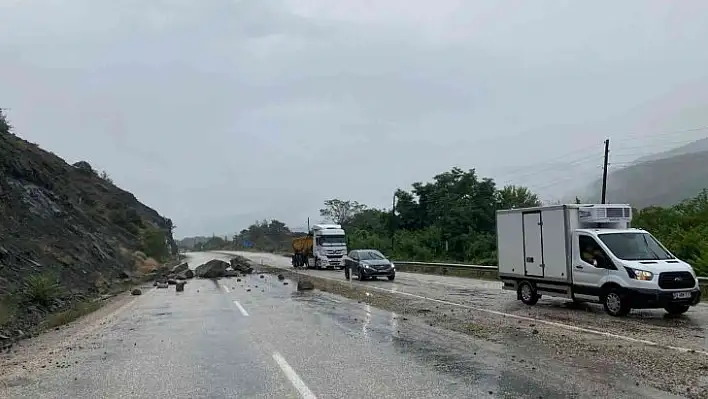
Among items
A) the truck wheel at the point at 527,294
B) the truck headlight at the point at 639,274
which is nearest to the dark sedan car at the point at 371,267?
the truck wheel at the point at 527,294

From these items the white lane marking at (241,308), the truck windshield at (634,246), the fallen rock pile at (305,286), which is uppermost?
the truck windshield at (634,246)

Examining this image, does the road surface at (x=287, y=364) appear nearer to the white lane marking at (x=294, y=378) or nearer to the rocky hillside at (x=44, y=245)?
the white lane marking at (x=294, y=378)

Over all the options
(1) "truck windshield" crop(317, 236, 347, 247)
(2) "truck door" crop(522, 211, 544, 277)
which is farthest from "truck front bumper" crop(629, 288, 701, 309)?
(1) "truck windshield" crop(317, 236, 347, 247)

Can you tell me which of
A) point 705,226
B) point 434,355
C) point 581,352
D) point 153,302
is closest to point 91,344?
point 434,355

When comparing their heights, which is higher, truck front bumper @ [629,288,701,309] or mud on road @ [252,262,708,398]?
truck front bumper @ [629,288,701,309]

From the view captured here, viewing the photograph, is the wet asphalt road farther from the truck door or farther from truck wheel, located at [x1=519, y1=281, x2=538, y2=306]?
the truck door

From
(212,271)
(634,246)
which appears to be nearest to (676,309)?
(634,246)

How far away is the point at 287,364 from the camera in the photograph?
942 centimetres

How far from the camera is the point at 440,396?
717 cm

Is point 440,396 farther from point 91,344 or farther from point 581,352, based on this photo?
point 91,344

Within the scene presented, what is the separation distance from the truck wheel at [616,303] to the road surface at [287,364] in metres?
4.66

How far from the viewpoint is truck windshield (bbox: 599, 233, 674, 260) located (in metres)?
15.3

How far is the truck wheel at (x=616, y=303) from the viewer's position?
14.5 m

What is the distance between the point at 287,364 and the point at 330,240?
125 ft
